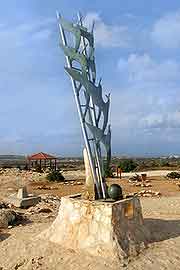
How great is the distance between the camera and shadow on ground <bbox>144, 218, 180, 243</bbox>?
9298 millimetres

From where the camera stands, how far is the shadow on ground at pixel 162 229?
9.30 m

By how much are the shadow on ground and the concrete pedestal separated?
32cm

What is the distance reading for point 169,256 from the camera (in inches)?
326

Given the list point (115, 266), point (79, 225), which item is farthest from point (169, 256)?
point (79, 225)

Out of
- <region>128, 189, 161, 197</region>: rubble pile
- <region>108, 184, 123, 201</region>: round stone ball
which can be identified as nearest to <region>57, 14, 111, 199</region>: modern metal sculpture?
<region>108, 184, 123, 201</region>: round stone ball

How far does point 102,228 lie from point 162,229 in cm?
217

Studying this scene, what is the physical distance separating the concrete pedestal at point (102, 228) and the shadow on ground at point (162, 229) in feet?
1.04

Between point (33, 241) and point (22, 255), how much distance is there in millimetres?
621

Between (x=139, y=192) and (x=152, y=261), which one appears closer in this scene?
(x=152, y=261)

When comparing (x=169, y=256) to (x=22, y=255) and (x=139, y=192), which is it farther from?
(x=139, y=192)

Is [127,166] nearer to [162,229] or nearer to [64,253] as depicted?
[162,229]

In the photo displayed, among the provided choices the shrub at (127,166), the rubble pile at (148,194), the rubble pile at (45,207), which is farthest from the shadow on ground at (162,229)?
the shrub at (127,166)

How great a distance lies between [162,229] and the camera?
9938mm

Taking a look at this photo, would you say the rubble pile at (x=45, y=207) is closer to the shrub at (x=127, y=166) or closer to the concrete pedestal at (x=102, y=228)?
the concrete pedestal at (x=102, y=228)
